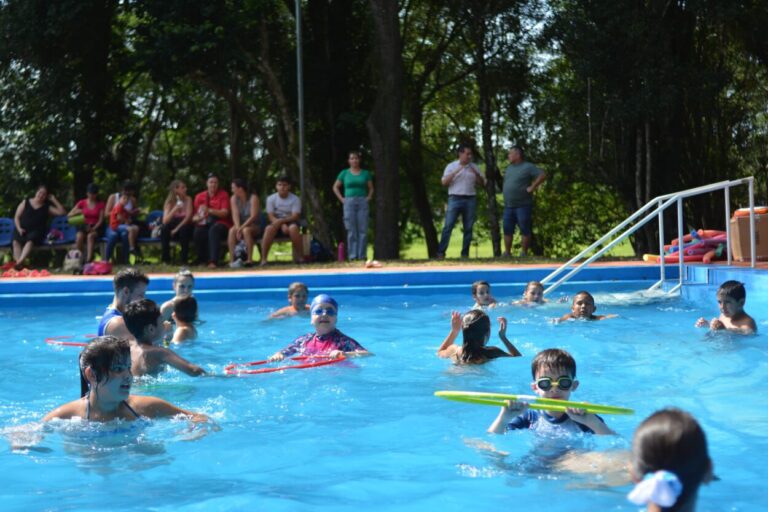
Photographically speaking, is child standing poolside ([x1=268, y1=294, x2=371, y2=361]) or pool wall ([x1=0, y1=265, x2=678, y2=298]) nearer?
child standing poolside ([x1=268, y1=294, x2=371, y2=361])

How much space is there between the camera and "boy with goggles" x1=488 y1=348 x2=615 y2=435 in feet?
17.0

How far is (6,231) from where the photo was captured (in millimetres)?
18047

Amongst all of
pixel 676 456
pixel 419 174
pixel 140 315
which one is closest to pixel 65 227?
pixel 419 174

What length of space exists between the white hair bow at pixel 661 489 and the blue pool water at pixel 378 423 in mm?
1870

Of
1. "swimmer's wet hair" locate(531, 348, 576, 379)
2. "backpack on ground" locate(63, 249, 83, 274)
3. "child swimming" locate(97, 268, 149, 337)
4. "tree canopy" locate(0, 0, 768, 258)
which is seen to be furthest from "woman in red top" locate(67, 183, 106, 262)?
"swimmer's wet hair" locate(531, 348, 576, 379)

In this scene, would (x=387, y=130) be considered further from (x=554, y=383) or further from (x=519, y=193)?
(x=554, y=383)

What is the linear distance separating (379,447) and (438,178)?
74.0 feet

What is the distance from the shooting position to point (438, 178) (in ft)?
93.1

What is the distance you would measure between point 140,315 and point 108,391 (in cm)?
179

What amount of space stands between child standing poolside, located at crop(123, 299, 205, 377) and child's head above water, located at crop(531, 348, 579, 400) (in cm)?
325

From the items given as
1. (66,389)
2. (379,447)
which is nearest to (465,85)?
(66,389)

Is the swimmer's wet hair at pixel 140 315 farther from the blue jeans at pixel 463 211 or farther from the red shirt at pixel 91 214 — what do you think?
the red shirt at pixel 91 214

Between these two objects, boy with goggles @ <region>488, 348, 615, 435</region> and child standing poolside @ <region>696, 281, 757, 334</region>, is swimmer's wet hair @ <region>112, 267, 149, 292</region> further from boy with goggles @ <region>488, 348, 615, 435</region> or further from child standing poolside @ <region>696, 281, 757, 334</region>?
child standing poolside @ <region>696, 281, 757, 334</region>

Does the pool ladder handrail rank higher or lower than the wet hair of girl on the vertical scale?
higher
